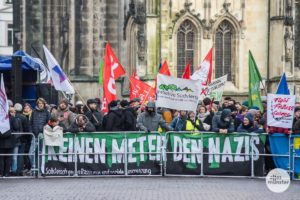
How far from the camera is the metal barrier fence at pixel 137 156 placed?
92.7 feet

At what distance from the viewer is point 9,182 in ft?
89.7

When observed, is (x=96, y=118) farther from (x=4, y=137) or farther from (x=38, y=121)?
(x=4, y=137)

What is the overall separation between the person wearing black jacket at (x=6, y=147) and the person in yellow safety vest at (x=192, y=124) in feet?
12.7

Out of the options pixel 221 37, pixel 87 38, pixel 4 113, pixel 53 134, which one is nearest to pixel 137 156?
pixel 53 134

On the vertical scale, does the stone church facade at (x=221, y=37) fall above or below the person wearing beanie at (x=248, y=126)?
above

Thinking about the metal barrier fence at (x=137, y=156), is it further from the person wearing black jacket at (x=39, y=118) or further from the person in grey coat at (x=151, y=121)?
the person in grey coat at (x=151, y=121)

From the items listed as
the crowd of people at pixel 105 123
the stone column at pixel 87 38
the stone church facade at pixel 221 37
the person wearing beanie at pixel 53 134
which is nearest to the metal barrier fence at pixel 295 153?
the crowd of people at pixel 105 123

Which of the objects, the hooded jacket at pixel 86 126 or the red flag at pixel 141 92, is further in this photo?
the red flag at pixel 141 92

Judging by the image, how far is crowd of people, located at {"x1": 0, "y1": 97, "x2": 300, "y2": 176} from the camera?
93.6ft

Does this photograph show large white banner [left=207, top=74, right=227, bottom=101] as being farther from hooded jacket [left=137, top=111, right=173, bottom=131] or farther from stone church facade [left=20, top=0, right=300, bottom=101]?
stone church facade [left=20, top=0, right=300, bottom=101]

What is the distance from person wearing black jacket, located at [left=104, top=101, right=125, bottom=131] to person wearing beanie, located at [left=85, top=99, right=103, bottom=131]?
41 cm

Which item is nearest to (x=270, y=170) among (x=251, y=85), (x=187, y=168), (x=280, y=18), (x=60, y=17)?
(x=187, y=168)

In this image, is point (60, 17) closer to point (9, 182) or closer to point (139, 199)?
point (9, 182)

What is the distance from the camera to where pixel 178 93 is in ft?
95.0
